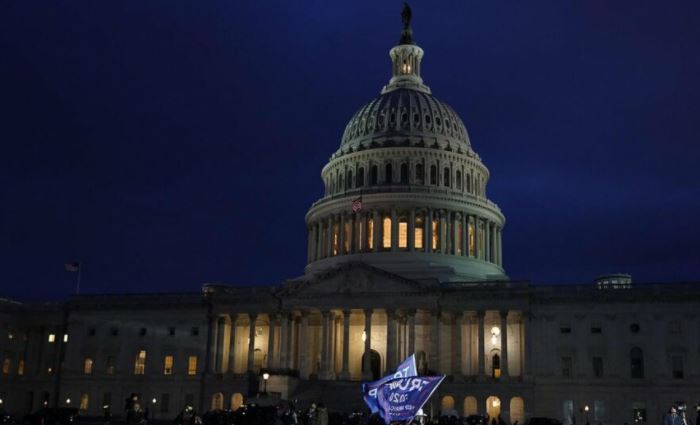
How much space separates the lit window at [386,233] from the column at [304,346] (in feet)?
60.2

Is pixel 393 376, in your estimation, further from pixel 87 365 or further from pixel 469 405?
pixel 87 365

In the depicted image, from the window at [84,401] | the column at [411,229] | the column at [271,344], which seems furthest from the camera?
the column at [411,229]

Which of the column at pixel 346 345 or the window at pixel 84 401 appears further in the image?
the window at pixel 84 401

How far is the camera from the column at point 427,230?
10775 centimetres

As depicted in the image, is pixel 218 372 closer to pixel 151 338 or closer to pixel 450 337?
pixel 151 338

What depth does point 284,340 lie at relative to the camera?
95125 mm

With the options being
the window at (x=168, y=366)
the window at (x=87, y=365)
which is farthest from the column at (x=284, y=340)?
the window at (x=87, y=365)

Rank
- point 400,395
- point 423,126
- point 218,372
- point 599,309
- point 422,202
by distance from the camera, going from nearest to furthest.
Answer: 1. point 400,395
2. point 599,309
3. point 218,372
4. point 422,202
5. point 423,126

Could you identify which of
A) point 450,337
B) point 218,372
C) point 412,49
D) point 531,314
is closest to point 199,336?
point 218,372

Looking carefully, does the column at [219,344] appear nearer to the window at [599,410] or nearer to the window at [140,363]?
the window at [140,363]

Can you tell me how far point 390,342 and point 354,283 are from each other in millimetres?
7589

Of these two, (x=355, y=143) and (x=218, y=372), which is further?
(x=355, y=143)

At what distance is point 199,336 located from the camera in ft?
334

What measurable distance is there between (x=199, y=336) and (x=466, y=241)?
3610 cm
